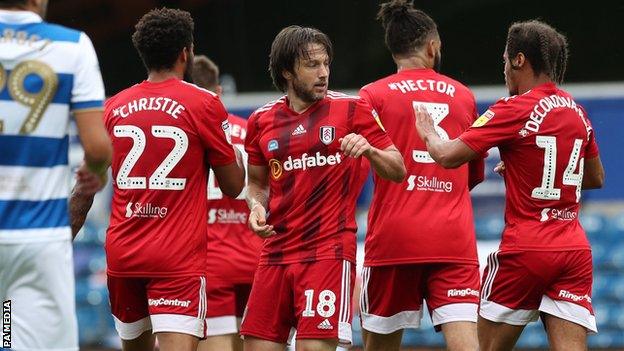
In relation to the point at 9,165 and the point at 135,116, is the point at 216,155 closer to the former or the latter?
the point at 135,116

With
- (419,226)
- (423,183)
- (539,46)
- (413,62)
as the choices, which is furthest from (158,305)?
(539,46)

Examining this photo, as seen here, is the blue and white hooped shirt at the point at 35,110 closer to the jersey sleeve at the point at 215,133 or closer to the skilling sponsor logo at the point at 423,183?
the jersey sleeve at the point at 215,133

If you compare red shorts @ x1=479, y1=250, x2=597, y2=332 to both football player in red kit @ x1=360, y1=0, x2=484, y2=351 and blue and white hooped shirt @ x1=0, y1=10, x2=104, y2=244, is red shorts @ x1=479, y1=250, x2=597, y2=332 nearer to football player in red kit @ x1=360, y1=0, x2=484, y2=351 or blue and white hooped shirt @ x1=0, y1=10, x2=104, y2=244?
football player in red kit @ x1=360, y1=0, x2=484, y2=351

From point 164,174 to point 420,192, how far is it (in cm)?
149

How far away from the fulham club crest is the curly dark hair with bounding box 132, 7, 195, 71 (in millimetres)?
925

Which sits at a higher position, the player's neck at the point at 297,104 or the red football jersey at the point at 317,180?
the player's neck at the point at 297,104

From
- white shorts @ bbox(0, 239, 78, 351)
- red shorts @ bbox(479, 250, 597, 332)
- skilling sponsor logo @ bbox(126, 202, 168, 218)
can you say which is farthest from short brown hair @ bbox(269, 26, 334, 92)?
white shorts @ bbox(0, 239, 78, 351)

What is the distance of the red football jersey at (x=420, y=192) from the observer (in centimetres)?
744

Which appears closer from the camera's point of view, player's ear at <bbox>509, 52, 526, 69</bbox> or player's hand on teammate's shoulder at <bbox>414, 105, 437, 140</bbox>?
player's hand on teammate's shoulder at <bbox>414, 105, 437, 140</bbox>

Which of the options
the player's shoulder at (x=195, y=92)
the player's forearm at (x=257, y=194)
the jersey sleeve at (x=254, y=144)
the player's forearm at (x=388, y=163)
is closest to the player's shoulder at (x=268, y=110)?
the jersey sleeve at (x=254, y=144)

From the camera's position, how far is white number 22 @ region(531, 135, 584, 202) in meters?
7.07

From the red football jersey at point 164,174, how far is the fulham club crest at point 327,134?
1.78 ft

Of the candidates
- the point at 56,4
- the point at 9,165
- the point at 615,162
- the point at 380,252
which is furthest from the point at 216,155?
the point at 56,4

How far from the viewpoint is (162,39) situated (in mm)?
7164
